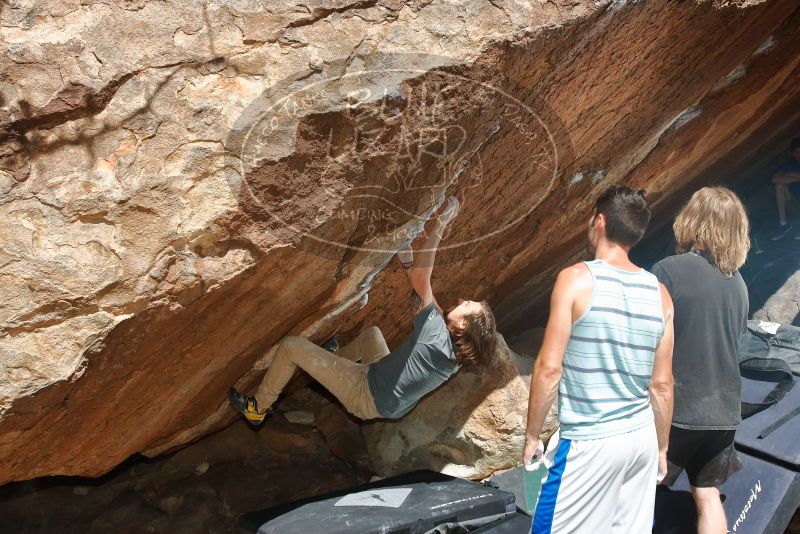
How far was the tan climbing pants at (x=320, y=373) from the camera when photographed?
3.11 m

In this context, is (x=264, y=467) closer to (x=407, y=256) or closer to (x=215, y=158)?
(x=407, y=256)

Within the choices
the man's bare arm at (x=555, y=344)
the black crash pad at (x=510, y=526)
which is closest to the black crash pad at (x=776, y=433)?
the black crash pad at (x=510, y=526)

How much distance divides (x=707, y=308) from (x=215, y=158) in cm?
176

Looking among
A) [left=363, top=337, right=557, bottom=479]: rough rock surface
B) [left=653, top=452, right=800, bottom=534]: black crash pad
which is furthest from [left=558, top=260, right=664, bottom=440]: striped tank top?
[left=363, top=337, right=557, bottom=479]: rough rock surface

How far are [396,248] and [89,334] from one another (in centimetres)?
120

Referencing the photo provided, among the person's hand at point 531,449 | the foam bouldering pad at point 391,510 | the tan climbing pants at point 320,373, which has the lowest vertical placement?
the foam bouldering pad at point 391,510

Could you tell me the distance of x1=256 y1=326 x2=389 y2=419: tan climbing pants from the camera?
3109mm

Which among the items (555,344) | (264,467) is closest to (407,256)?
(555,344)

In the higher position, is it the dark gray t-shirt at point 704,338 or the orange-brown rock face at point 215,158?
the orange-brown rock face at point 215,158

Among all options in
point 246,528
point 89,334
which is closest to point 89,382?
point 89,334

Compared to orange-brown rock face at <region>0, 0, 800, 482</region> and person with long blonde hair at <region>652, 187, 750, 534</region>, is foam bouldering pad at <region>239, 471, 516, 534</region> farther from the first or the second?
person with long blonde hair at <region>652, 187, 750, 534</region>

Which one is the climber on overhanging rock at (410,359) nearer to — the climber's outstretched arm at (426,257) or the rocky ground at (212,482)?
the climber's outstretched arm at (426,257)

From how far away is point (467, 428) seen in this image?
3.52m

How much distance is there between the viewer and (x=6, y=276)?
2076 mm
